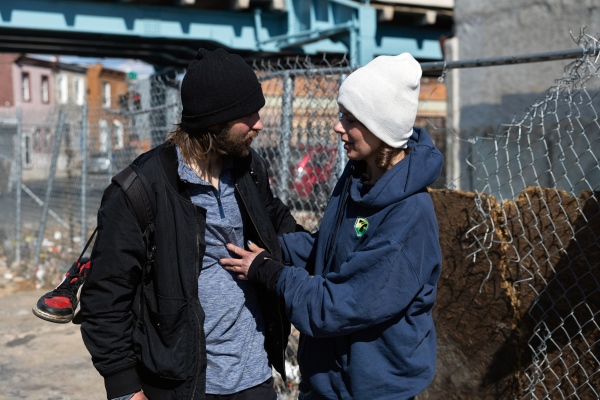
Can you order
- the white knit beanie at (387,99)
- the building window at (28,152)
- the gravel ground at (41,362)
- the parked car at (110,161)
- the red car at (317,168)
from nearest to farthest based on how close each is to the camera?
the white knit beanie at (387,99) → the red car at (317,168) → the gravel ground at (41,362) → the parked car at (110,161) → the building window at (28,152)

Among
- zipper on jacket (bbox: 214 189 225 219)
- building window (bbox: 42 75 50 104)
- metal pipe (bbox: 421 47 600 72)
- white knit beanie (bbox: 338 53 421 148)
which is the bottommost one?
zipper on jacket (bbox: 214 189 225 219)

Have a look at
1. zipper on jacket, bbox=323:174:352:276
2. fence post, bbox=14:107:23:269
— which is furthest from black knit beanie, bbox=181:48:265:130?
fence post, bbox=14:107:23:269

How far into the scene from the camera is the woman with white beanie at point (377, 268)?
2.08 meters

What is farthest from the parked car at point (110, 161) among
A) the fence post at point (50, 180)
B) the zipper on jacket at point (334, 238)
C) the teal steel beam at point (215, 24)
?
the zipper on jacket at point (334, 238)

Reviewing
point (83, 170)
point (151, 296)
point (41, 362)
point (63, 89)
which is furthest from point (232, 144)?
point (63, 89)

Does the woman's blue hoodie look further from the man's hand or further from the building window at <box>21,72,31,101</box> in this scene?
the building window at <box>21,72,31,101</box>

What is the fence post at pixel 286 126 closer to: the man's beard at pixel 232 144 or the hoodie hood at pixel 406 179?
the man's beard at pixel 232 144

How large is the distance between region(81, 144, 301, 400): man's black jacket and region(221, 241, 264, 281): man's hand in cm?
12

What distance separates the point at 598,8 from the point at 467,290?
5.00 metres

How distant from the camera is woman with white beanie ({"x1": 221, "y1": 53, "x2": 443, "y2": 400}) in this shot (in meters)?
2.08

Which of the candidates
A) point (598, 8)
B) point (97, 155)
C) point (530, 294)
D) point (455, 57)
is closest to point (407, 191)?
point (530, 294)

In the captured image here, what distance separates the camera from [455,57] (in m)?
9.38

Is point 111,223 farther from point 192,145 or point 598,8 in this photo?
point 598,8

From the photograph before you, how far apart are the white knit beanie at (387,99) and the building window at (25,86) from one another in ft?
152
